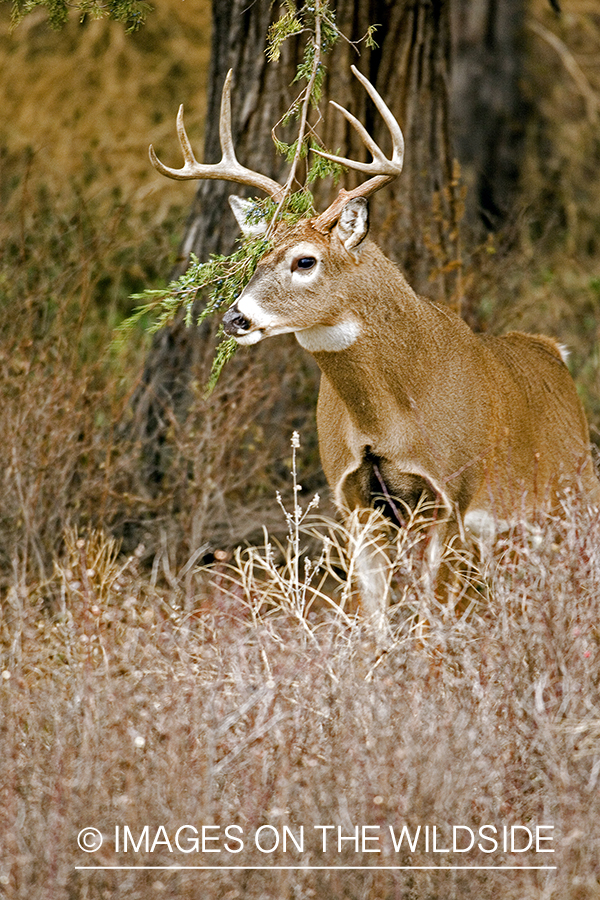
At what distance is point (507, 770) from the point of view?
4.27 m

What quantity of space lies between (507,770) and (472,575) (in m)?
2.28

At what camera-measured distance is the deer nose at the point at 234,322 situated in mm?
5629

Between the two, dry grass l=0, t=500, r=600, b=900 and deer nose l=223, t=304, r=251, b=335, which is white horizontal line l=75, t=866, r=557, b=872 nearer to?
dry grass l=0, t=500, r=600, b=900

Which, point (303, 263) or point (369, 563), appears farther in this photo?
point (369, 563)

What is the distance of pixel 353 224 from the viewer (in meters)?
5.88

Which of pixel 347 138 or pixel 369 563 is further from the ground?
pixel 347 138

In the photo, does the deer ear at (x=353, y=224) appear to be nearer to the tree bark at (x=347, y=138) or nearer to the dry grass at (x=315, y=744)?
the dry grass at (x=315, y=744)

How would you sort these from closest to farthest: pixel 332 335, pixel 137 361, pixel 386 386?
1. pixel 332 335
2. pixel 386 386
3. pixel 137 361

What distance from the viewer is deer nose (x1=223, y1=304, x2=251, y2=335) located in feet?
18.5

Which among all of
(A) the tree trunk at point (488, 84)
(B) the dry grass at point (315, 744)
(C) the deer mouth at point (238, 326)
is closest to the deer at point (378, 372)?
(C) the deer mouth at point (238, 326)

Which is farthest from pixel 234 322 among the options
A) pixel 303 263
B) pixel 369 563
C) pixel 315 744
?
pixel 315 744

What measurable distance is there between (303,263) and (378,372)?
0.57m

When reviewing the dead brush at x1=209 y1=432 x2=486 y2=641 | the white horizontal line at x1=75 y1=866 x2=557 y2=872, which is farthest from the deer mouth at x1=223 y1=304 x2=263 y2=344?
the white horizontal line at x1=75 y1=866 x2=557 y2=872

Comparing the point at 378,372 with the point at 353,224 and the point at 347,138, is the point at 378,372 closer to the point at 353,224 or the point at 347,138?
the point at 353,224
